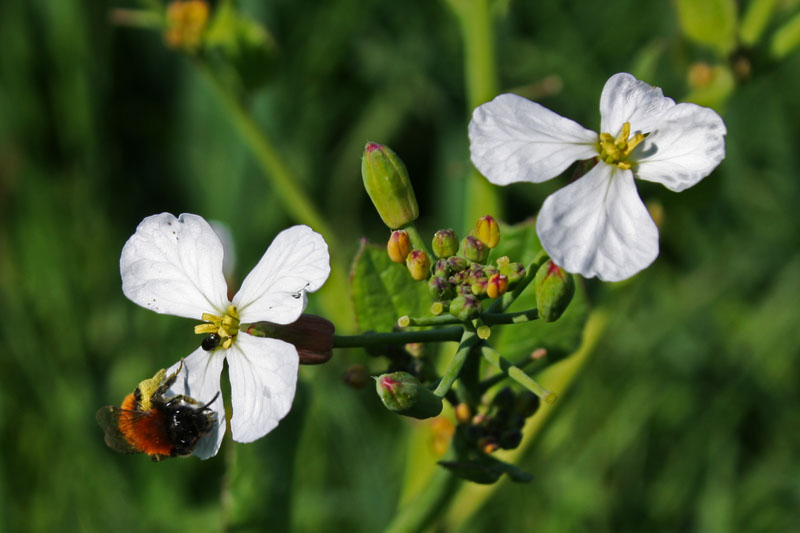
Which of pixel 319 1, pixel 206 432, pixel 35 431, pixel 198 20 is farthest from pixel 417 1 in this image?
pixel 206 432

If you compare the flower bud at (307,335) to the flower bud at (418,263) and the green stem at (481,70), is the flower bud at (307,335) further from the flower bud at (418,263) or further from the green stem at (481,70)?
the green stem at (481,70)

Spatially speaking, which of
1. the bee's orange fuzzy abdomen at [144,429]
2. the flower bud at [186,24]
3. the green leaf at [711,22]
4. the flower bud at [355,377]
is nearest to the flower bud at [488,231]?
the flower bud at [355,377]

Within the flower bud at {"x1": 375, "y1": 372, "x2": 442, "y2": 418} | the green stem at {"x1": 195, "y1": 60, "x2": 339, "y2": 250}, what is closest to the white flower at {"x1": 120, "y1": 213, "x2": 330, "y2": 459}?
the flower bud at {"x1": 375, "y1": 372, "x2": 442, "y2": 418}

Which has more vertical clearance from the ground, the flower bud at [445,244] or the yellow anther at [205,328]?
the flower bud at [445,244]

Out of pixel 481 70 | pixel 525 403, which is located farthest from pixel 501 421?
pixel 481 70

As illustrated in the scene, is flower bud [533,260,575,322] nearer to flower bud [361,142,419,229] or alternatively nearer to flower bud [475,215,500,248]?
flower bud [475,215,500,248]

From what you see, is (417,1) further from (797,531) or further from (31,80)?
(797,531)
